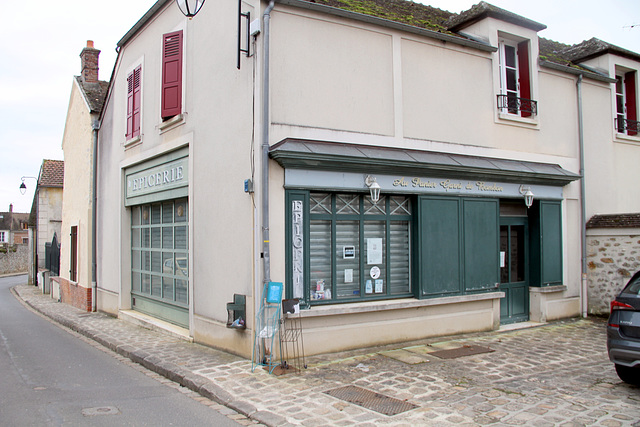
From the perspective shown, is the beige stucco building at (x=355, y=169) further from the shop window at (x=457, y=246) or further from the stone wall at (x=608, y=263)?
the stone wall at (x=608, y=263)

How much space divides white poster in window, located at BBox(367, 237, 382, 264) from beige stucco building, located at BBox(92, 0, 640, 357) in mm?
34

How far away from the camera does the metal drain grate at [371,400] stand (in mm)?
5492

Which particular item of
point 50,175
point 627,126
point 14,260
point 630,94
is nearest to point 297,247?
point 627,126

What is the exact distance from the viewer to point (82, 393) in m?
6.53

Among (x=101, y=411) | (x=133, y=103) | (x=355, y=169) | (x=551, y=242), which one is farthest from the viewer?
(x=133, y=103)

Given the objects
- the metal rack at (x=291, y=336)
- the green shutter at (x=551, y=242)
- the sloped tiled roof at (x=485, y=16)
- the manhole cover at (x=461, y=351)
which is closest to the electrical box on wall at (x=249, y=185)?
the metal rack at (x=291, y=336)

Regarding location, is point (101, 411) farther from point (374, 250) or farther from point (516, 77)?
point (516, 77)

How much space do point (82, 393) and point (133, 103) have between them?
7598 mm

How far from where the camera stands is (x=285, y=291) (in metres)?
7.53

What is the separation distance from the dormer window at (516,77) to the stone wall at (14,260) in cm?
4384

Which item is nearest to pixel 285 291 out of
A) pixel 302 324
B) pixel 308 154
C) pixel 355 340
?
pixel 302 324

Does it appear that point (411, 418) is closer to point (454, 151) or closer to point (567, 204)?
point (454, 151)

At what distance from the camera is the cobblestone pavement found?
5.28 m

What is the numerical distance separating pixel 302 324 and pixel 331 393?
163cm
